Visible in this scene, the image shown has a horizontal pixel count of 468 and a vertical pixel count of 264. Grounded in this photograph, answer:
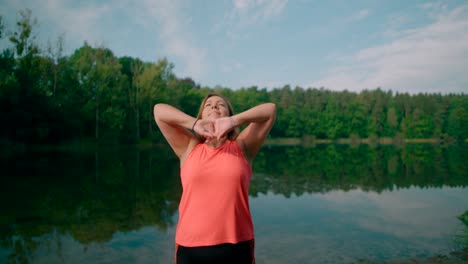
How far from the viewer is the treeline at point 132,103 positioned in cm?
3269

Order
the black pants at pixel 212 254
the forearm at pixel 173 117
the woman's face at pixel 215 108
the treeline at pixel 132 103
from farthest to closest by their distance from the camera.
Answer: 1. the treeline at pixel 132 103
2. the woman's face at pixel 215 108
3. the forearm at pixel 173 117
4. the black pants at pixel 212 254

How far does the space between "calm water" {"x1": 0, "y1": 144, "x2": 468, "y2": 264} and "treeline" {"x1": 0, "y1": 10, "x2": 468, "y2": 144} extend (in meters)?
21.0

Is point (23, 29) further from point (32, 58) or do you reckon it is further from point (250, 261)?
point (250, 261)

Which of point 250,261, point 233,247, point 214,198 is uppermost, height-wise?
point 214,198

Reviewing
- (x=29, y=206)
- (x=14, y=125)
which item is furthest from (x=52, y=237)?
(x=14, y=125)

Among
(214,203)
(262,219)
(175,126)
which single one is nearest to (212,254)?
(214,203)

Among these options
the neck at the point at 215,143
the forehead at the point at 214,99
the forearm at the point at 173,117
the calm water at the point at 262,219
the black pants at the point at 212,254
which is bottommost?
the calm water at the point at 262,219

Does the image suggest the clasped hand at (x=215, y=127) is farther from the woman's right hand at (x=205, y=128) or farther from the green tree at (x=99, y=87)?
the green tree at (x=99, y=87)

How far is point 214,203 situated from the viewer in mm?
1987

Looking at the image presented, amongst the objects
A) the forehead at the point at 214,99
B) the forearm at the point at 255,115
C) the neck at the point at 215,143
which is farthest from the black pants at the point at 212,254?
the forehead at the point at 214,99

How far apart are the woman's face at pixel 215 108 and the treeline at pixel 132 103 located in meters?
33.0

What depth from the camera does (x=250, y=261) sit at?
2.12m

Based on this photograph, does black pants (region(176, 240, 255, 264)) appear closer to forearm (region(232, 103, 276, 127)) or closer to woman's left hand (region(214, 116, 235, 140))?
woman's left hand (region(214, 116, 235, 140))

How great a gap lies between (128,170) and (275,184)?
8888 mm
